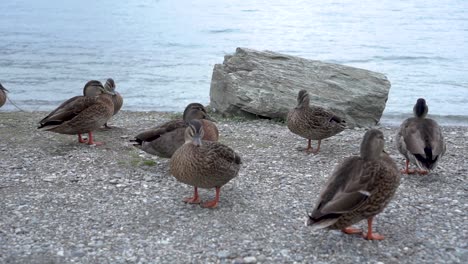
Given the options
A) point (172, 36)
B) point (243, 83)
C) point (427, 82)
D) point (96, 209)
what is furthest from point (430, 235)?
point (172, 36)

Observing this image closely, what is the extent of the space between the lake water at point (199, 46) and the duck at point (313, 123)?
14.0 ft

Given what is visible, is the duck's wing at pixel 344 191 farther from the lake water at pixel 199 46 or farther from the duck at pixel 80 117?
the lake water at pixel 199 46

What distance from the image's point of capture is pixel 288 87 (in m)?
10.6

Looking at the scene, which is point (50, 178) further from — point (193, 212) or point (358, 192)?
point (358, 192)

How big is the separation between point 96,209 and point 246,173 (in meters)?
1.91

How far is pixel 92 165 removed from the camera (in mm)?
7344

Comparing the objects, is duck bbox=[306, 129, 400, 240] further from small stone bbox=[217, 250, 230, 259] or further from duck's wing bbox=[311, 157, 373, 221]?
small stone bbox=[217, 250, 230, 259]

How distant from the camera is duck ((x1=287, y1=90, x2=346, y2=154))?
8094 millimetres

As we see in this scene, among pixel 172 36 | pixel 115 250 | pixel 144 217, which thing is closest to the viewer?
pixel 115 250

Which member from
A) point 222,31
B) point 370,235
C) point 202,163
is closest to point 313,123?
point 202,163

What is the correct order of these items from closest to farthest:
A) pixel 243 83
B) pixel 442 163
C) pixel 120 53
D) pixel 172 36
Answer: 1. pixel 442 163
2. pixel 243 83
3. pixel 120 53
4. pixel 172 36

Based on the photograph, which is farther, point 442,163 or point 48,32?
point 48,32

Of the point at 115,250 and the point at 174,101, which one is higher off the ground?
the point at 115,250

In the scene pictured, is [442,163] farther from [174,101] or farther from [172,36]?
[172,36]
